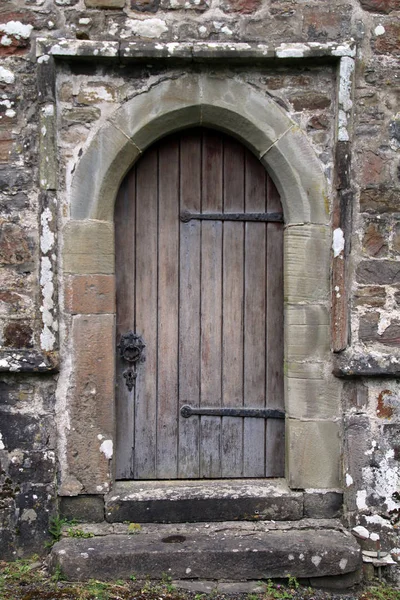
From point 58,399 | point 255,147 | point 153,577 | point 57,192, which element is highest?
point 255,147

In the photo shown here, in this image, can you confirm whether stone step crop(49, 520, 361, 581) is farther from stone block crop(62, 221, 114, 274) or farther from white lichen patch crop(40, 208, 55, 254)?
white lichen patch crop(40, 208, 55, 254)

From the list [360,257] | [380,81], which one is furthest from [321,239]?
[380,81]

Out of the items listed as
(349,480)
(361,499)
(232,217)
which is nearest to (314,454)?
(349,480)

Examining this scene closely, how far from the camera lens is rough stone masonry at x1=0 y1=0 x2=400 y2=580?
3217mm

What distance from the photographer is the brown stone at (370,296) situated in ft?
10.9

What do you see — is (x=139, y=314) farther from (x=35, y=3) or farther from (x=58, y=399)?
(x=35, y=3)

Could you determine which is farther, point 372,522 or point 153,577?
point 372,522

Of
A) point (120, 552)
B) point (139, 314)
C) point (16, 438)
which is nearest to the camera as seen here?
point (120, 552)

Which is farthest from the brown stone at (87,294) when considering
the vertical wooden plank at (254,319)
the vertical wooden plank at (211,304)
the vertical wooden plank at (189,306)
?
the vertical wooden plank at (254,319)

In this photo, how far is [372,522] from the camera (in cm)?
331

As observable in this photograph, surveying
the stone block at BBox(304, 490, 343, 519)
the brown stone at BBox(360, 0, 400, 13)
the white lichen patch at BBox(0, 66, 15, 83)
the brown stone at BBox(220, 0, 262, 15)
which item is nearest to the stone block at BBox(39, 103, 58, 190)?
the white lichen patch at BBox(0, 66, 15, 83)

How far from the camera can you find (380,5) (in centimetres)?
330

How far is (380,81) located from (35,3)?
1933 mm

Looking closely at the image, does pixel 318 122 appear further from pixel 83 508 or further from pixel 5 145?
pixel 83 508
